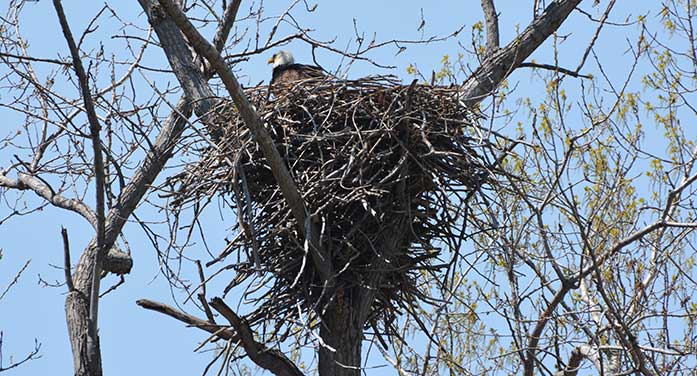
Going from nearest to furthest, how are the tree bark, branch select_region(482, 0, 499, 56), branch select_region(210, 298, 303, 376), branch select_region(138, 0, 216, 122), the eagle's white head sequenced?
branch select_region(210, 298, 303, 376) < the tree bark < branch select_region(138, 0, 216, 122) < branch select_region(482, 0, 499, 56) < the eagle's white head

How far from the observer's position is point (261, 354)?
5297 millimetres

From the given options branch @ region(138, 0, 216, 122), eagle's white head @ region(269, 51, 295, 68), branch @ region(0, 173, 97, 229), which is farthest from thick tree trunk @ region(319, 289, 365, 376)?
eagle's white head @ region(269, 51, 295, 68)

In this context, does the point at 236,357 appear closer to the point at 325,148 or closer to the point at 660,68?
the point at 325,148

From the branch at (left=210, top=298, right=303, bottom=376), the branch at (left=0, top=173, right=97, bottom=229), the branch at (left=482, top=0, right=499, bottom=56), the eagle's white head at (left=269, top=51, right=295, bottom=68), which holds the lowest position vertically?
the branch at (left=210, top=298, right=303, bottom=376)

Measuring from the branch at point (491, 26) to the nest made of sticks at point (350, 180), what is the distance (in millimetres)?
775

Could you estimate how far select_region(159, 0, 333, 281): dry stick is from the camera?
484cm

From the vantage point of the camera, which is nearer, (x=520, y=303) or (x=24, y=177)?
(x=520, y=303)

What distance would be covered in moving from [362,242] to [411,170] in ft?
1.42

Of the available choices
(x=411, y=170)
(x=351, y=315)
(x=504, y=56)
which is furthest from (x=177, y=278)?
(x=504, y=56)

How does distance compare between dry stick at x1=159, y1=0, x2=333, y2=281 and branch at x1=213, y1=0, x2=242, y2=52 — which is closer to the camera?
dry stick at x1=159, y1=0, x2=333, y2=281

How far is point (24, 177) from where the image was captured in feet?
23.0

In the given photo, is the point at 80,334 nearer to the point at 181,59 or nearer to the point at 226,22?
the point at 181,59

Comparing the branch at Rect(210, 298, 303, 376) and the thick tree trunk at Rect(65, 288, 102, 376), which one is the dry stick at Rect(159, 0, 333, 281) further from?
the thick tree trunk at Rect(65, 288, 102, 376)

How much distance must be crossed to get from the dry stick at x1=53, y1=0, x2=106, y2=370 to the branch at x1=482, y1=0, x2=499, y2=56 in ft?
8.13
